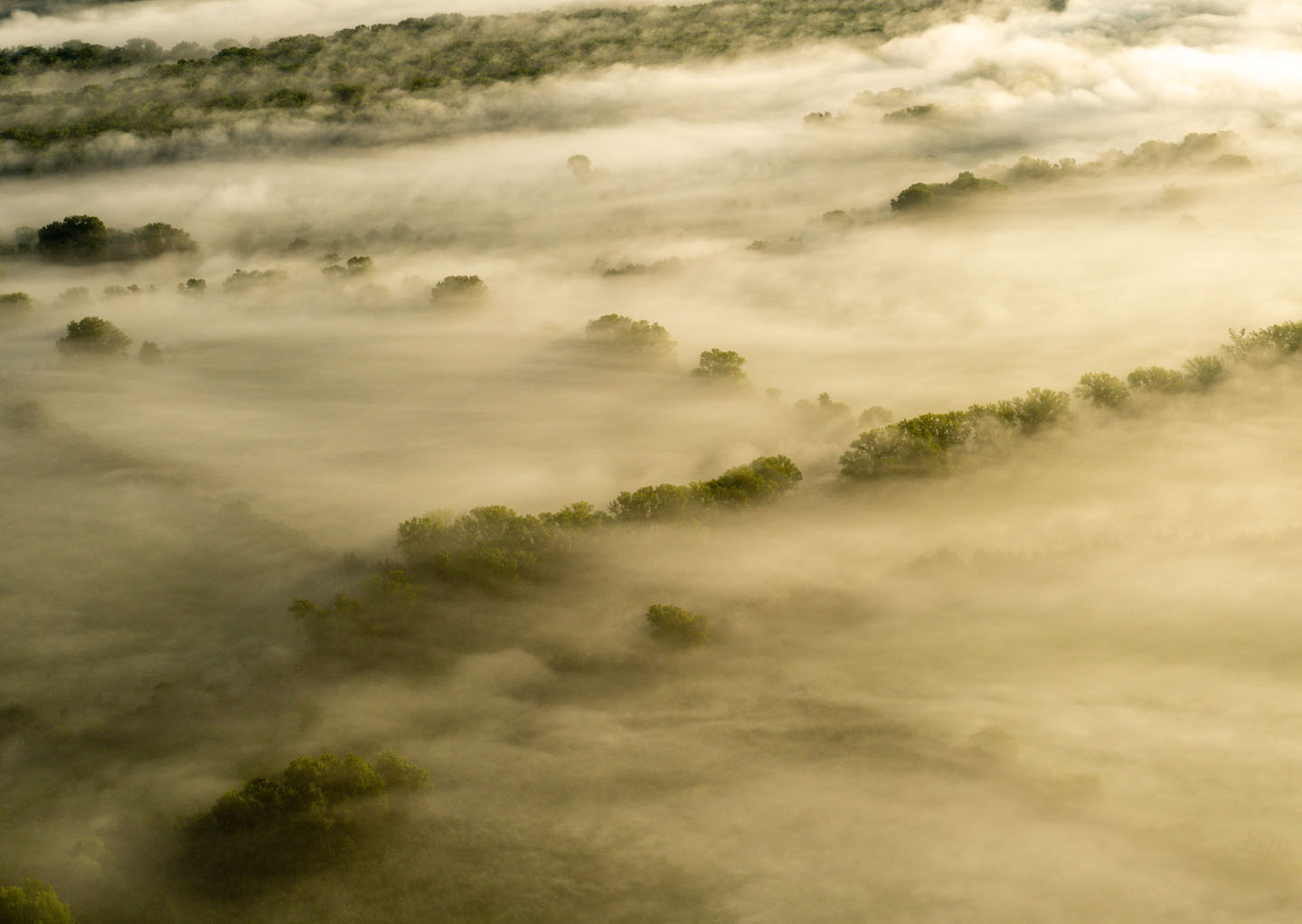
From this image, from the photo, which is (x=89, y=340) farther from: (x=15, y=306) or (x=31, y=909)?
(x=31, y=909)

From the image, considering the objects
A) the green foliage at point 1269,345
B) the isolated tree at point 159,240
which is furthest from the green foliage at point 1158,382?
the isolated tree at point 159,240

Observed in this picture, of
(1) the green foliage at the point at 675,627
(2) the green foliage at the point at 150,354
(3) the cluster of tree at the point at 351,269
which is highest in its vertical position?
(3) the cluster of tree at the point at 351,269

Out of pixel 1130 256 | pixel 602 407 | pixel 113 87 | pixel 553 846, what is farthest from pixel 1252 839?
pixel 113 87

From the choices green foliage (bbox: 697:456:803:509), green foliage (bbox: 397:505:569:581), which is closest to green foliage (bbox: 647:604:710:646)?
green foliage (bbox: 397:505:569:581)

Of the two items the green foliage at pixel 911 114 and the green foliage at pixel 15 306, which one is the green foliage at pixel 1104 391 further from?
the green foliage at pixel 911 114

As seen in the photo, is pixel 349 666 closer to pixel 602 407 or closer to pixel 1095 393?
pixel 602 407

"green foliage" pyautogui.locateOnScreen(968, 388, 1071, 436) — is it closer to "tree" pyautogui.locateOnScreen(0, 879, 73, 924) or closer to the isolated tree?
"tree" pyautogui.locateOnScreen(0, 879, 73, 924)

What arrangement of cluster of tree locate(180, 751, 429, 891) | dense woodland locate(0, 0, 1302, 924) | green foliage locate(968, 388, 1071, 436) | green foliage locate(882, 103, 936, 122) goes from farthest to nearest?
green foliage locate(882, 103, 936, 122) → green foliage locate(968, 388, 1071, 436) → cluster of tree locate(180, 751, 429, 891) → dense woodland locate(0, 0, 1302, 924)
